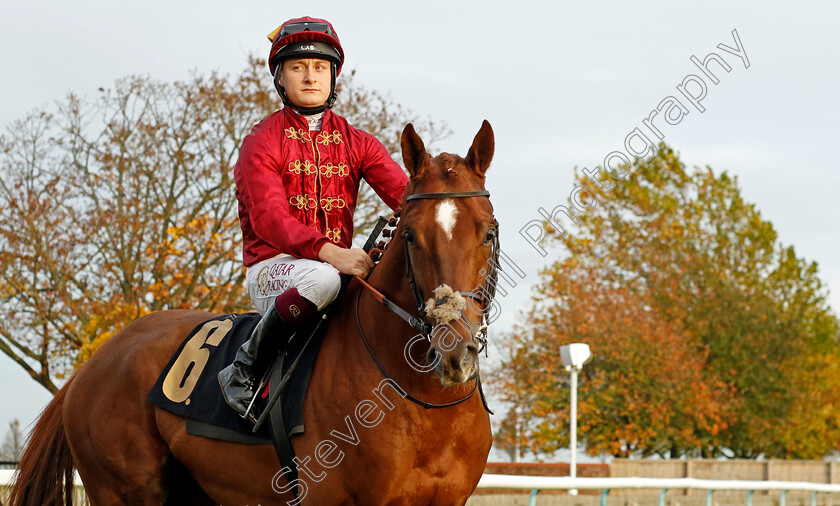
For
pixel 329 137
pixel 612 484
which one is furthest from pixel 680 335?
pixel 329 137

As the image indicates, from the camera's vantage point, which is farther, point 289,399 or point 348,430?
point 289,399

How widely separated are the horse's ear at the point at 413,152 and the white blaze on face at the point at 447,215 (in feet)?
0.87

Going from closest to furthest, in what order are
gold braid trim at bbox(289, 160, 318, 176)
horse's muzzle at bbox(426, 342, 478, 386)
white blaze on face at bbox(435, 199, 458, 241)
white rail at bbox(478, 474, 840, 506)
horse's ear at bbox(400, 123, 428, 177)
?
horse's muzzle at bbox(426, 342, 478, 386), white blaze on face at bbox(435, 199, 458, 241), horse's ear at bbox(400, 123, 428, 177), gold braid trim at bbox(289, 160, 318, 176), white rail at bbox(478, 474, 840, 506)

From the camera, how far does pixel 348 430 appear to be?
3471 millimetres

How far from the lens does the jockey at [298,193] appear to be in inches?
147

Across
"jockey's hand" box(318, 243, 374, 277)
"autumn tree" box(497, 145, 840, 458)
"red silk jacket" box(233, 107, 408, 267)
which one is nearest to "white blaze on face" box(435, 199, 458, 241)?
"jockey's hand" box(318, 243, 374, 277)

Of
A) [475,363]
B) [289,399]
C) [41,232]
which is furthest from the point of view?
[41,232]

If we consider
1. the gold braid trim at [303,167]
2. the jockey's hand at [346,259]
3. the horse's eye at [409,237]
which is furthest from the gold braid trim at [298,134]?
the horse's eye at [409,237]

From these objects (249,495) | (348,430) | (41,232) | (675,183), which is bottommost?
(249,495)

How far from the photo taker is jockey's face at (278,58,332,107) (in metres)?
4.29

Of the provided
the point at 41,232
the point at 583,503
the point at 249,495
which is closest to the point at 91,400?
the point at 249,495

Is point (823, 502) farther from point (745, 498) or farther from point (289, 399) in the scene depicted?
point (289, 399)

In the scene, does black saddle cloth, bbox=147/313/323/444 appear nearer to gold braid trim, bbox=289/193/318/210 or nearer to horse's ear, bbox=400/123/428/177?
gold braid trim, bbox=289/193/318/210

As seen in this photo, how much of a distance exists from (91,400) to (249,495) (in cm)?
117
